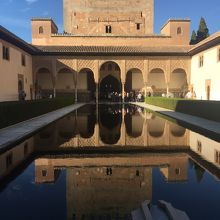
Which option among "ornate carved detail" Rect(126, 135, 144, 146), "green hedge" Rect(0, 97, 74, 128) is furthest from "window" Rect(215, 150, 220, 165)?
"green hedge" Rect(0, 97, 74, 128)

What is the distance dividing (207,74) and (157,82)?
10054mm

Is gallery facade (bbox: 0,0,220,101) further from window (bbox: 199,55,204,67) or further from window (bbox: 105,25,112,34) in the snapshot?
window (bbox: 199,55,204,67)

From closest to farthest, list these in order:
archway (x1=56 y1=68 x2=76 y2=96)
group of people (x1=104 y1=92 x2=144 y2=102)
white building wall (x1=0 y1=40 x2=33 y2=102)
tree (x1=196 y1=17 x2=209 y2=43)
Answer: white building wall (x1=0 y1=40 x2=33 y2=102) → archway (x1=56 y1=68 x2=76 y2=96) → group of people (x1=104 y1=92 x2=144 y2=102) → tree (x1=196 y1=17 x2=209 y2=43)

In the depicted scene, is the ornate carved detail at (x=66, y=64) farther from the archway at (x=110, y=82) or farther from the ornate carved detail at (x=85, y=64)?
the archway at (x=110, y=82)

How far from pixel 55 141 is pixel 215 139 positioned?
16.8 feet

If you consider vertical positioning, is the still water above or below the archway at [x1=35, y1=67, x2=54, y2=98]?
below

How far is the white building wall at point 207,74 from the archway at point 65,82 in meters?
14.3

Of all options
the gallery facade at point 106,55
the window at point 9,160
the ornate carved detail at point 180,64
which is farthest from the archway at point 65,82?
the window at point 9,160

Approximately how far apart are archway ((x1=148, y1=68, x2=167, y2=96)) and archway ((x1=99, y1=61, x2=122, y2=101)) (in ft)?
13.4

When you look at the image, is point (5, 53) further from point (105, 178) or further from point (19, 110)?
point (105, 178)

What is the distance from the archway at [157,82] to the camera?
34.8 m

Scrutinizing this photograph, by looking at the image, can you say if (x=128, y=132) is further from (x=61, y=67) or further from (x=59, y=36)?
(x=59, y=36)

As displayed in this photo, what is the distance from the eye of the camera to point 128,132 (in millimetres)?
10531

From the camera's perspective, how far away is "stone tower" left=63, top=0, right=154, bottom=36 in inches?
1540
